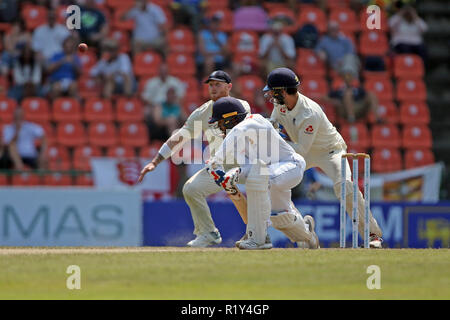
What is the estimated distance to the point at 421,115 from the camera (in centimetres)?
1914

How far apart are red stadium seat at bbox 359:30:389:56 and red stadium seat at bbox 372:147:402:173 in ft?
8.32

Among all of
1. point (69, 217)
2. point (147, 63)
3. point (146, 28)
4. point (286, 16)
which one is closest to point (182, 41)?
point (146, 28)

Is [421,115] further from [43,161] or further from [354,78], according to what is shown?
[43,161]

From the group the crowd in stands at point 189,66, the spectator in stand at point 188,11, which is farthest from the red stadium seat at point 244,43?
the spectator in stand at point 188,11

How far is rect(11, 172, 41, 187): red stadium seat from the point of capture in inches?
615

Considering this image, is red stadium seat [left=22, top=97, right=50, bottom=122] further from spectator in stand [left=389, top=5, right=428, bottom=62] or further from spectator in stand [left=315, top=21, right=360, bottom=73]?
spectator in stand [left=389, top=5, right=428, bottom=62]

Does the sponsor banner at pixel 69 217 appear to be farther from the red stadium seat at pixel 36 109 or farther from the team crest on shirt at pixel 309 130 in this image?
the team crest on shirt at pixel 309 130

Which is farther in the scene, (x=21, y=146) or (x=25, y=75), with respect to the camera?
(x=25, y=75)

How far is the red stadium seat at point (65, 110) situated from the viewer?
17.1 m

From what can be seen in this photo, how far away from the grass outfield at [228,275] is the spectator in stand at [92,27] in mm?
8588

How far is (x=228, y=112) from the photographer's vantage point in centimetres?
1009

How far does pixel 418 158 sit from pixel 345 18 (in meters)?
3.70

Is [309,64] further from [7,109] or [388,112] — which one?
[7,109]
